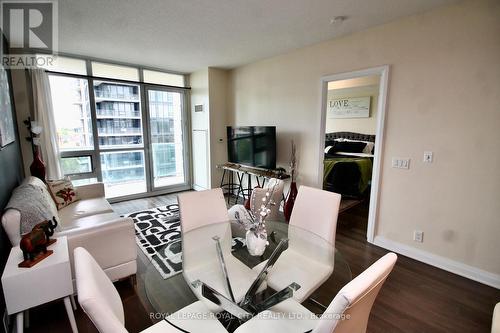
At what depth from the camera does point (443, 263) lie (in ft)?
8.30

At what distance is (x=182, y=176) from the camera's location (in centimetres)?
560

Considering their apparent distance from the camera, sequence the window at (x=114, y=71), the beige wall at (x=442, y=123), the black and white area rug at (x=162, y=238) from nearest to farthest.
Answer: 1. the beige wall at (x=442, y=123)
2. the black and white area rug at (x=162, y=238)
3. the window at (x=114, y=71)

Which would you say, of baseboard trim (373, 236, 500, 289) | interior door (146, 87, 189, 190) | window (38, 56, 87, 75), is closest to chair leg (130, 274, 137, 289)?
baseboard trim (373, 236, 500, 289)

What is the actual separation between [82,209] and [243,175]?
2818 mm

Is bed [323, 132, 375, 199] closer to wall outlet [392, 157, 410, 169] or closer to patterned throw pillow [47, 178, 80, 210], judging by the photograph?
wall outlet [392, 157, 410, 169]

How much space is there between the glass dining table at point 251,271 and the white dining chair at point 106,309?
0.37 feet

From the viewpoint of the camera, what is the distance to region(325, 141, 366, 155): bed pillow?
613cm

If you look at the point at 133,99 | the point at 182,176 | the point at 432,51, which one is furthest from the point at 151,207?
the point at 432,51

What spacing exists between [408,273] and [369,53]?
2.51 m

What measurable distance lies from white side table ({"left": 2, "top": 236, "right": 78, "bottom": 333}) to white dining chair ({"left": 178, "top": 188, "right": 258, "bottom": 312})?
788 mm

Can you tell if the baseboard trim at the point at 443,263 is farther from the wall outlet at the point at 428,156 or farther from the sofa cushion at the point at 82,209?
the sofa cushion at the point at 82,209

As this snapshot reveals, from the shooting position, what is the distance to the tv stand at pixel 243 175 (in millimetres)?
3934

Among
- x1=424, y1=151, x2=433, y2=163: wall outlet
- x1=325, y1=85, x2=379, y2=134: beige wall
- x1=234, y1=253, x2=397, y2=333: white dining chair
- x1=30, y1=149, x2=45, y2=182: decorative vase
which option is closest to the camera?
x1=234, y1=253, x2=397, y2=333: white dining chair

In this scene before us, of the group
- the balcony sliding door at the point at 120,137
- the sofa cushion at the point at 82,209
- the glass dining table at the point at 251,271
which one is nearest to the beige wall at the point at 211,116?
the balcony sliding door at the point at 120,137
